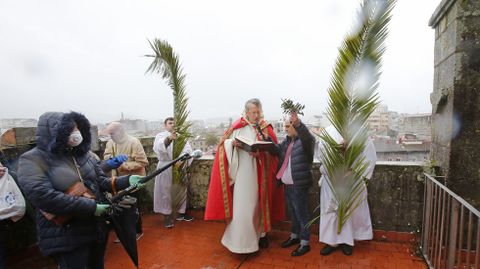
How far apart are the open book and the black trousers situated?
179 centimetres

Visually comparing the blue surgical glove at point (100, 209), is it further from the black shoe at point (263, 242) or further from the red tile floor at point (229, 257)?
the black shoe at point (263, 242)

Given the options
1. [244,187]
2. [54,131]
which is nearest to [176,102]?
[244,187]

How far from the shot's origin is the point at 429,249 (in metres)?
3.27

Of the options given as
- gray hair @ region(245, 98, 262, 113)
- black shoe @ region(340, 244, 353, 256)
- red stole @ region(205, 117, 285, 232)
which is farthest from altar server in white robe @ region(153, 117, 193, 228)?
black shoe @ region(340, 244, 353, 256)

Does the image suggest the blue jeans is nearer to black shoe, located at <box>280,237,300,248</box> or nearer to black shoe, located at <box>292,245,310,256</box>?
black shoe, located at <box>292,245,310,256</box>

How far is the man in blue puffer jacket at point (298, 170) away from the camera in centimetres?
350

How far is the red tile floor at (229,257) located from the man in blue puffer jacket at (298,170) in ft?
0.75

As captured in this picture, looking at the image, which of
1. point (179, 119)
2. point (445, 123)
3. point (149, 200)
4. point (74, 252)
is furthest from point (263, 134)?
point (149, 200)

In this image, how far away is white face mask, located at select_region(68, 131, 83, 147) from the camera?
2176mm

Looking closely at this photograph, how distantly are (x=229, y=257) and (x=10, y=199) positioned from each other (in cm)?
246

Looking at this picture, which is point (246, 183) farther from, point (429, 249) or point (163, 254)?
point (429, 249)

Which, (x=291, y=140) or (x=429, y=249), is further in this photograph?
(x=291, y=140)

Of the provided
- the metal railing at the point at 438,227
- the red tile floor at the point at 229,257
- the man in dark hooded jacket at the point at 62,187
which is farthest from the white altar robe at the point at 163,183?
the metal railing at the point at 438,227

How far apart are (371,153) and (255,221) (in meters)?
1.67
